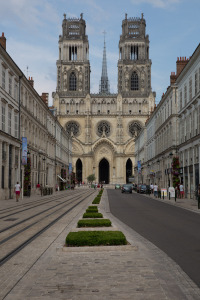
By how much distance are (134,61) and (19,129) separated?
7194 cm

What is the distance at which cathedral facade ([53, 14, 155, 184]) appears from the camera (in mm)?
103812

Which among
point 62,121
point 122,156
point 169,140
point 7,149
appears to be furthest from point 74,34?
point 7,149

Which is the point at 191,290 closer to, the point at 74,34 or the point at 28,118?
the point at 28,118

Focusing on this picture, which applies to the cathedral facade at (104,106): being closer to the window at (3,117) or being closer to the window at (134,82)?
the window at (134,82)

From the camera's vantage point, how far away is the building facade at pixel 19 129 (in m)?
34.8

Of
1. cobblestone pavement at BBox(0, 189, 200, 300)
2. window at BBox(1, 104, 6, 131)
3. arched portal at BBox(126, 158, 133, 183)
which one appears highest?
window at BBox(1, 104, 6, 131)

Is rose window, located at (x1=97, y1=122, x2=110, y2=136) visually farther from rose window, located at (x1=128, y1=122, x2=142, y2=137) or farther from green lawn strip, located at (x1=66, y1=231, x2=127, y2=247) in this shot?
green lawn strip, located at (x1=66, y1=231, x2=127, y2=247)

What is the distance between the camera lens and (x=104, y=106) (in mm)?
106750

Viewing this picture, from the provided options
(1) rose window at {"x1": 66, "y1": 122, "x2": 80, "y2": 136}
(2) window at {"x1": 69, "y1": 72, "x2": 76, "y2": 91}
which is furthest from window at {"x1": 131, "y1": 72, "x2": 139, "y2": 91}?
(1) rose window at {"x1": 66, "y1": 122, "x2": 80, "y2": 136}

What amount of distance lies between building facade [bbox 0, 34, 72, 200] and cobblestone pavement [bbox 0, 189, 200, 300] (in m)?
25.7

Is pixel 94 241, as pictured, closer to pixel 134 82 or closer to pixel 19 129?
pixel 19 129

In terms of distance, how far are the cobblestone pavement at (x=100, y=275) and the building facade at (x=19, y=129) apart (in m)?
25.7

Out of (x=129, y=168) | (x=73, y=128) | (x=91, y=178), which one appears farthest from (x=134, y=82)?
(x=91, y=178)

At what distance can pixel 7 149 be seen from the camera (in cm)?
3562
